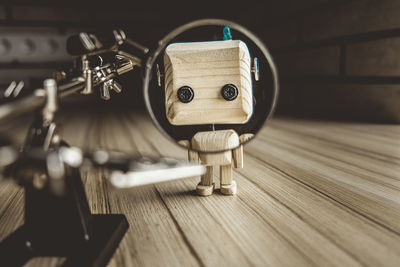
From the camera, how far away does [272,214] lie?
0.56 metres

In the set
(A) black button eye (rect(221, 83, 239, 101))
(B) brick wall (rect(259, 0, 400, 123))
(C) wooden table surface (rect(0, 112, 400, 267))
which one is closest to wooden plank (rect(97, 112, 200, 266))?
(C) wooden table surface (rect(0, 112, 400, 267))

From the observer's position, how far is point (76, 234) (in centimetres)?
44

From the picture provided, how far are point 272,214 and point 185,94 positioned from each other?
0.27m

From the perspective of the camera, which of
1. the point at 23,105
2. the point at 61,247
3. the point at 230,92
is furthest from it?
the point at 230,92

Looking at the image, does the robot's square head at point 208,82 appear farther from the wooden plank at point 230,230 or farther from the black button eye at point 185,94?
the wooden plank at point 230,230

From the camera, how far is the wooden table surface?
0.44 metres

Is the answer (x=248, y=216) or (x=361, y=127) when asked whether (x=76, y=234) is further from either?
(x=361, y=127)

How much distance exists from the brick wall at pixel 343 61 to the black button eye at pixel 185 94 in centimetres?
134

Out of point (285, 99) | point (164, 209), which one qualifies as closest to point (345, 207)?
point (164, 209)

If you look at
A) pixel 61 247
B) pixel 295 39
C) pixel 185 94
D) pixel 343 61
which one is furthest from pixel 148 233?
pixel 295 39

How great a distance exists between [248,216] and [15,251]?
0.37 meters

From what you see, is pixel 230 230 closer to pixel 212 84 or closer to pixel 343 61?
pixel 212 84

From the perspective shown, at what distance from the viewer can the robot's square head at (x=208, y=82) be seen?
1.83 feet

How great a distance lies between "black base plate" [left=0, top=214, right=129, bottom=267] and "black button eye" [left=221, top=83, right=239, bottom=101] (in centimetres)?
29
